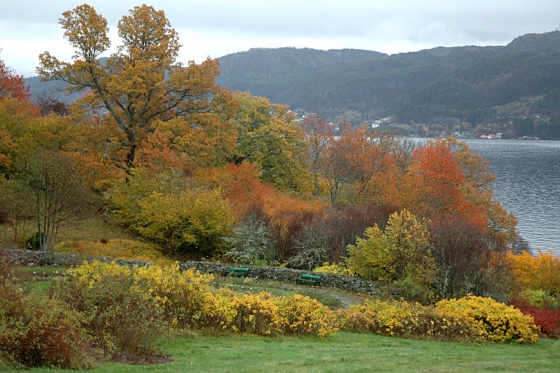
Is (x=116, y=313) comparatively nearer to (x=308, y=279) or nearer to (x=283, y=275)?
(x=308, y=279)

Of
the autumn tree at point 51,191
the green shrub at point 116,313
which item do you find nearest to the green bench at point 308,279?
the autumn tree at point 51,191

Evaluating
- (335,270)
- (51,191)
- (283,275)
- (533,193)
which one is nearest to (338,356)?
(283,275)

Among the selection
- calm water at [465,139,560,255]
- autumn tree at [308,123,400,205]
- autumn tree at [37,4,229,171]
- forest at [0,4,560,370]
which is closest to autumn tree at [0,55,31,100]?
forest at [0,4,560,370]

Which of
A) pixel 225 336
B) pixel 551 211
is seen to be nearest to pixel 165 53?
pixel 225 336

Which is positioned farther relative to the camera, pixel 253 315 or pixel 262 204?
pixel 262 204

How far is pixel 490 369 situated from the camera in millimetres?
13117

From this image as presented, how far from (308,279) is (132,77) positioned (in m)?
19.5

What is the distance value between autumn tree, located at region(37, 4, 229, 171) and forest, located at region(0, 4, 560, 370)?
10 centimetres

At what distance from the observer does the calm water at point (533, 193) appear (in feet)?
210

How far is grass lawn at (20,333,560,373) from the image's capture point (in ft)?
37.7

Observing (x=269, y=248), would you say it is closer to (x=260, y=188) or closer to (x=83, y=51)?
(x=260, y=188)

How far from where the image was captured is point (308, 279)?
1055 inches

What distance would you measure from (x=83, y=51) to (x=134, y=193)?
1114cm

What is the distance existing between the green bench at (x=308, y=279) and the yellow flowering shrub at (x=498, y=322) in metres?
7.71
